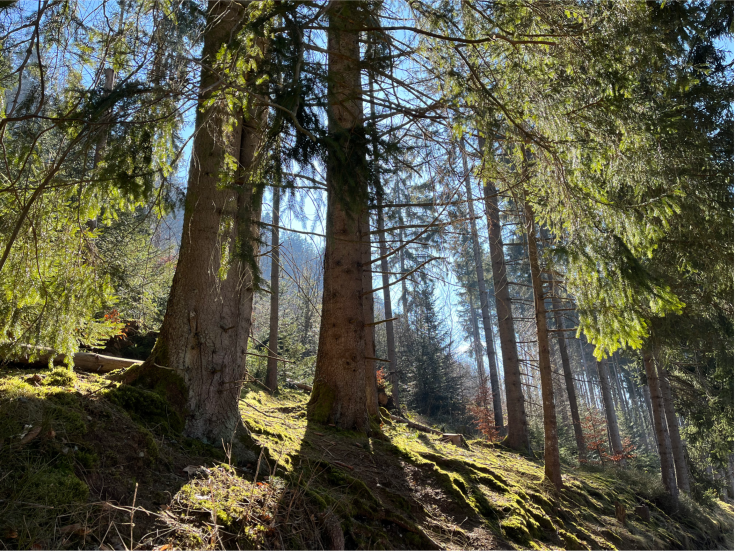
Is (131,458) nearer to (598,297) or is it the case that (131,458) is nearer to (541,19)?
(598,297)

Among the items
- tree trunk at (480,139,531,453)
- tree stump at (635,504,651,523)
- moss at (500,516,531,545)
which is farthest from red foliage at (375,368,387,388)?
moss at (500,516,531,545)

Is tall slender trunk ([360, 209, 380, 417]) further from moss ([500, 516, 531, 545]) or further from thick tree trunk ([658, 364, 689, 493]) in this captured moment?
thick tree trunk ([658, 364, 689, 493])

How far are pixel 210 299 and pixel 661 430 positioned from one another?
11344 millimetres

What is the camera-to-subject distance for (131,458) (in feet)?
9.98

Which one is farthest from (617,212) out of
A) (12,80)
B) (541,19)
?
(12,80)

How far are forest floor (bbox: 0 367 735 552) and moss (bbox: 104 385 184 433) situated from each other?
0.5 inches

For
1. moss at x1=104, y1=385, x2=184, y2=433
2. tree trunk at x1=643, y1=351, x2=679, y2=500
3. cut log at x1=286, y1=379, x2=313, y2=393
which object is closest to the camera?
moss at x1=104, y1=385, x2=184, y2=433

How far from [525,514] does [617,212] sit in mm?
3686

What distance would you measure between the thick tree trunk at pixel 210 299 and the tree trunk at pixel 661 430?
33.8 feet

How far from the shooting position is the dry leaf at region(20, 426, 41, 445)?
8.59 ft

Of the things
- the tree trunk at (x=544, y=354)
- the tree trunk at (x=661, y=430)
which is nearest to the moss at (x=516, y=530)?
the tree trunk at (x=544, y=354)

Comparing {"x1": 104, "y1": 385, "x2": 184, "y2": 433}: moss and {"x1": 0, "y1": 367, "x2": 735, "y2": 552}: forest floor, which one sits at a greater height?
{"x1": 104, "y1": 385, "x2": 184, "y2": 433}: moss

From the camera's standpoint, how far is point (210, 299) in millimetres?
4086

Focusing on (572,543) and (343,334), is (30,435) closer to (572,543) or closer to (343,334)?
(343,334)
